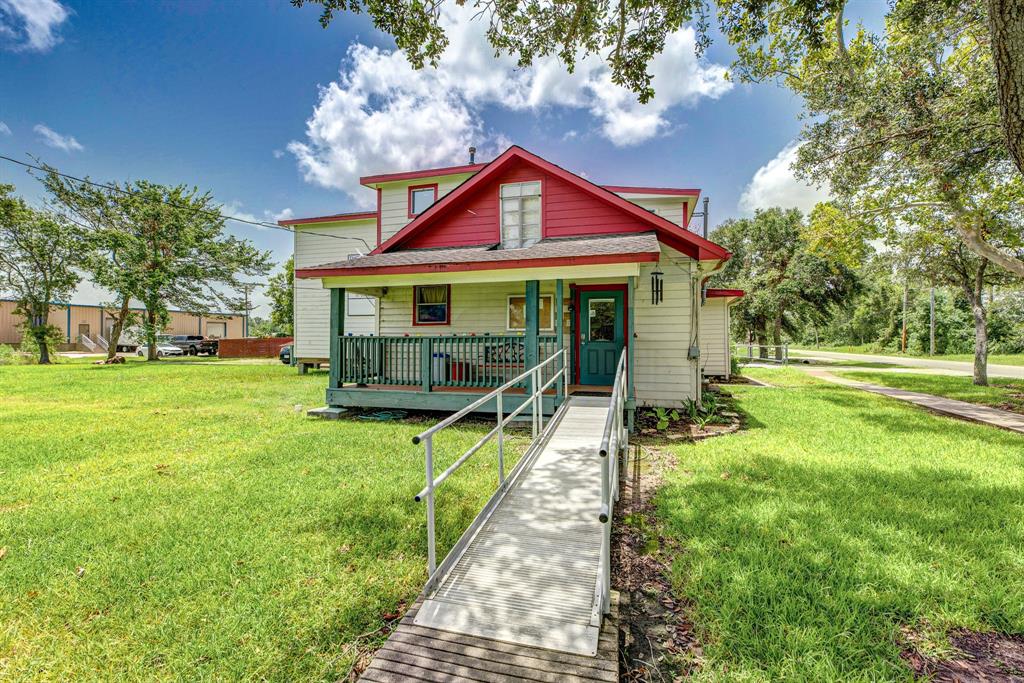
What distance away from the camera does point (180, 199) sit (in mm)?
23688

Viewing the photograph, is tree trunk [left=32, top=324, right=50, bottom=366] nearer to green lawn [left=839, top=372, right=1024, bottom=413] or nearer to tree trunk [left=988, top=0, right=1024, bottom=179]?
tree trunk [left=988, top=0, right=1024, bottom=179]

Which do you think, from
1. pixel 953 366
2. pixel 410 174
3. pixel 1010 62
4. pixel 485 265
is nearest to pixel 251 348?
pixel 410 174

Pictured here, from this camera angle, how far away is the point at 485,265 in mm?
7918

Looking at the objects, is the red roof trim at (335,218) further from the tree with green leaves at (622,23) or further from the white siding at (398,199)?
the tree with green leaves at (622,23)

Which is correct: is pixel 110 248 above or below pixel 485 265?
above

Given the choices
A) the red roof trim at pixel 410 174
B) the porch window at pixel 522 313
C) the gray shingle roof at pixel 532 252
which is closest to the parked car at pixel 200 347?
the red roof trim at pixel 410 174

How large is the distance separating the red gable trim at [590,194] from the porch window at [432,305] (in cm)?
137

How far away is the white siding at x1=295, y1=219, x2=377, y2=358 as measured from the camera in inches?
635

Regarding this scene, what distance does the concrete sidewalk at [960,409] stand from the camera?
8422mm

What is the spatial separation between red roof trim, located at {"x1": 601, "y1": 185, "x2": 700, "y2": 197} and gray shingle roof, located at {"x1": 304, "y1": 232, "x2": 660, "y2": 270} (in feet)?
8.55

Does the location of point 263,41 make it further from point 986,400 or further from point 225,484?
point 986,400

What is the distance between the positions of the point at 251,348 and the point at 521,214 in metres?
28.0

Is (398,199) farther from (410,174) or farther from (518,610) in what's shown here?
(518,610)

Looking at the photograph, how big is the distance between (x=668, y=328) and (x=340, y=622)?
8302mm
